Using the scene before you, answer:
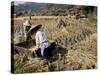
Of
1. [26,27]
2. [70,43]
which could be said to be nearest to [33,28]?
[26,27]

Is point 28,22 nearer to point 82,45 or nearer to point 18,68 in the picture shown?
point 18,68

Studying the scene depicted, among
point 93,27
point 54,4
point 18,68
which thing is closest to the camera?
point 18,68

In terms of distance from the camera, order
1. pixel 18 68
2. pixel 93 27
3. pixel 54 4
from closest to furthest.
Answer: pixel 18 68
pixel 54 4
pixel 93 27

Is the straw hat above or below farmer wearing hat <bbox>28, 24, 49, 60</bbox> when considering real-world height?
above

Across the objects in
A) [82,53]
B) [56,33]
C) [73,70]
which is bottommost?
[73,70]

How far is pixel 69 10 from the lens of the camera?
214 cm

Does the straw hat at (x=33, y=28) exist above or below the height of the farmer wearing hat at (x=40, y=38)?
above

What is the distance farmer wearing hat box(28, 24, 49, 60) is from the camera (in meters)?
2.03

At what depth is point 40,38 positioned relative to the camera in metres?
2.05

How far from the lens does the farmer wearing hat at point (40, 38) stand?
2030mm

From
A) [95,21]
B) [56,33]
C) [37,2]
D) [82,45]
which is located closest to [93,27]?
[95,21]

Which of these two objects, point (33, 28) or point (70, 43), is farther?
point (70, 43)

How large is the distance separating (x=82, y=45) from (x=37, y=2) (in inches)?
23.4

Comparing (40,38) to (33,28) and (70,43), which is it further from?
(70,43)
